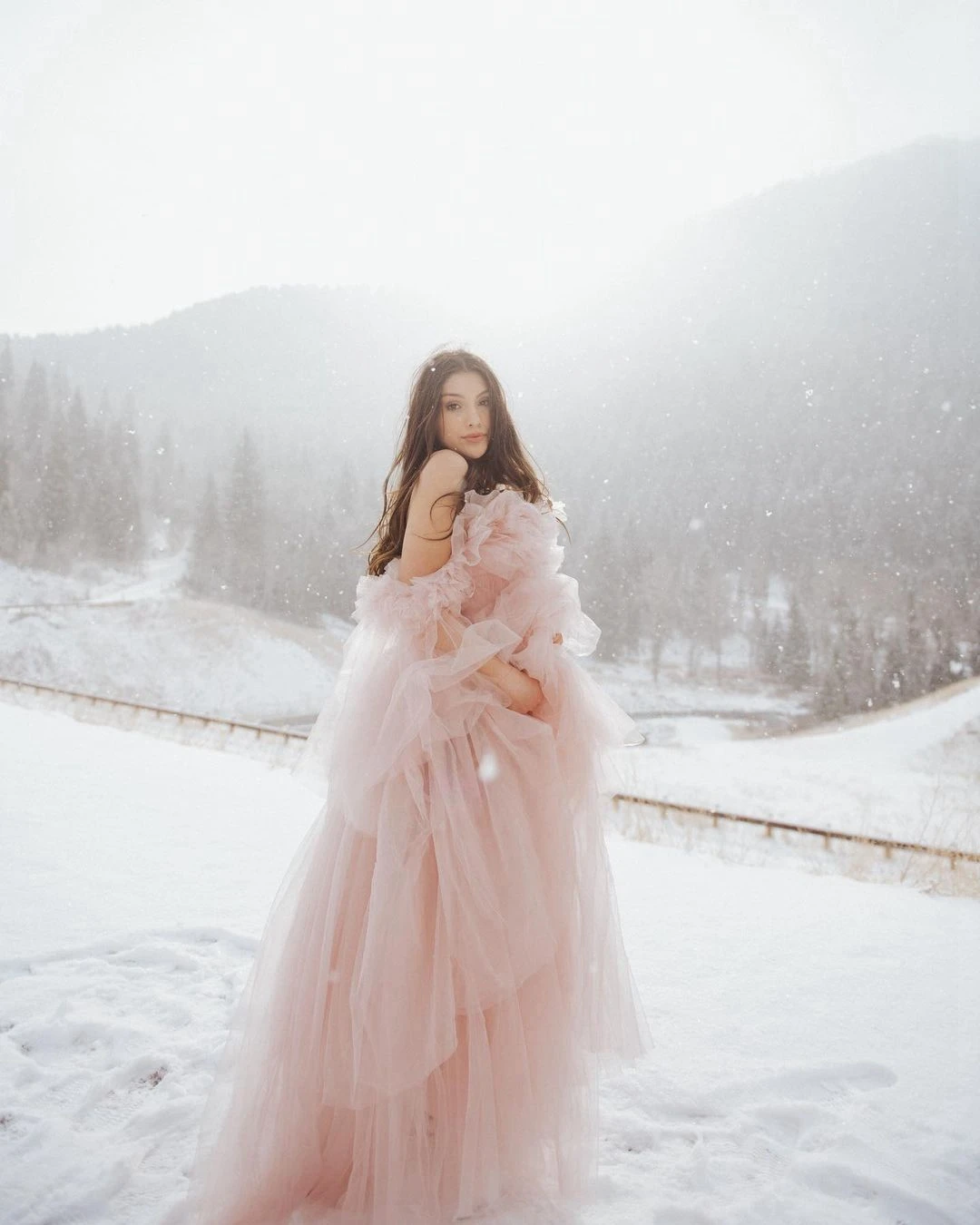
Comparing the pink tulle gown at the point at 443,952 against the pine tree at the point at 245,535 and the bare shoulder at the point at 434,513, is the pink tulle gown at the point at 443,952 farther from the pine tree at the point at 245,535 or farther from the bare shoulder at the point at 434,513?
the pine tree at the point at 245,535

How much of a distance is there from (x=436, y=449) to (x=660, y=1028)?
8.01ft

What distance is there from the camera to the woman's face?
7.73ft

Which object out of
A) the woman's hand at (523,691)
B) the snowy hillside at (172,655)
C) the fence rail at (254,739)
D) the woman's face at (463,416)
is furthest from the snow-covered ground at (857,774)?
the snowy hillside at (172,655)

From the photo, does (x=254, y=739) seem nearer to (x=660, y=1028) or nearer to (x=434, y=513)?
(x=660, y=1028)

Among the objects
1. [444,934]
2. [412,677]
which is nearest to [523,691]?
[412,677]

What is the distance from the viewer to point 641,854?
5117 mm

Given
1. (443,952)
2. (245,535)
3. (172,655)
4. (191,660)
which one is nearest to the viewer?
(443,952)

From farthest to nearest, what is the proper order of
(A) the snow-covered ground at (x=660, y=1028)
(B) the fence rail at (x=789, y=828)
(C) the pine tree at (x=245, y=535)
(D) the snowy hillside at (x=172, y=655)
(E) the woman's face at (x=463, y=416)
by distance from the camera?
(C) the pine tree at (x=245, y=535) → (D) the snowy hillside at (x=172, y=655) → (B) the fence rail at (x=789, y=828) → (E) the woman's face at (x=463, y=416) → (A) the snow-covered ground at (x=660, y=1028)

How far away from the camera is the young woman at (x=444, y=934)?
1.83m

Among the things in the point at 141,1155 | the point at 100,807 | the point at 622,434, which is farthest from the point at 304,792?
the point at 622,434

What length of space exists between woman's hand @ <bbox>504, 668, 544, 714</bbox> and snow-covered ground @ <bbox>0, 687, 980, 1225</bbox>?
1.36 metres

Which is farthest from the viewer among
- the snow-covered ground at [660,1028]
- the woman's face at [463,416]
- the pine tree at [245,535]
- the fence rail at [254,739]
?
the pine tree at [245,535]

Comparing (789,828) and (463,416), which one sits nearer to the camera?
(463,416)

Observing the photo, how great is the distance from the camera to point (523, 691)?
2.04 m
